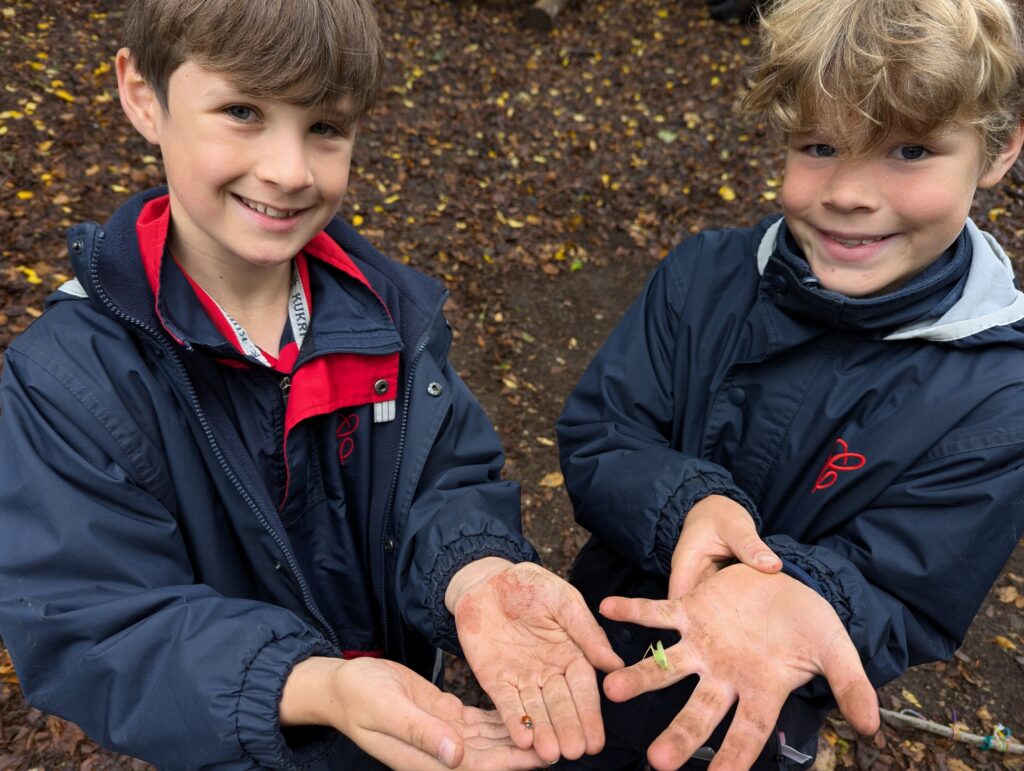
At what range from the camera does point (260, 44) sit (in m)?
1.95

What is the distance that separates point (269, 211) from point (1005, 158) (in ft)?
6.57

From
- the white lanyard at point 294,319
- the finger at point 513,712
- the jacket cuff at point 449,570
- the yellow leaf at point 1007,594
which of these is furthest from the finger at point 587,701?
the yellow leaf at point 1007,594

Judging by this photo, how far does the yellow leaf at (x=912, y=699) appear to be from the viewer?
406 centimetres

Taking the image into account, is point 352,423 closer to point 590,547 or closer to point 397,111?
point 590,547

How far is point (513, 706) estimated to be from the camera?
1940 millimetres

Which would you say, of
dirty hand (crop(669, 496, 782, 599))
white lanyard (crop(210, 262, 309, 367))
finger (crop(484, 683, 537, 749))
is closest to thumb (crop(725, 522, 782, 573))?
dirty hand (crop(669, 496, 782, 599))

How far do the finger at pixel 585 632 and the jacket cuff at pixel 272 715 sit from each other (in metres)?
0.65

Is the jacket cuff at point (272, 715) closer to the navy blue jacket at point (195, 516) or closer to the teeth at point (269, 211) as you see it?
the navy blue jacket at point (195, 516)

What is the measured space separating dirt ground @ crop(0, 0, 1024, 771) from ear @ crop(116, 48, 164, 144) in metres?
2.73

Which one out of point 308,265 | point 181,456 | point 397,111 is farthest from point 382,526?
point 397,111

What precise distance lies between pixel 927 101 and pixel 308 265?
175cm

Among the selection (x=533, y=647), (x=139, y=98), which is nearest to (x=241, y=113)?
(x=139, y=98)

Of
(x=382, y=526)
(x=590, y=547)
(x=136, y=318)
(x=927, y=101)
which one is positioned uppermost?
(x=927, y=101)

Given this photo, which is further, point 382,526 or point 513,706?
point 382,526
